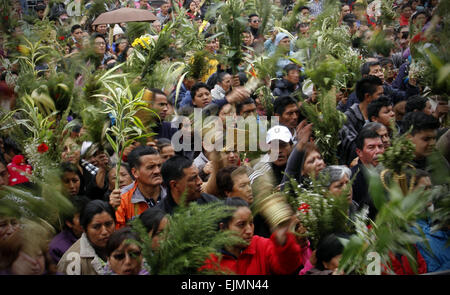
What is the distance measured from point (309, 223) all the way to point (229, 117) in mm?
2482

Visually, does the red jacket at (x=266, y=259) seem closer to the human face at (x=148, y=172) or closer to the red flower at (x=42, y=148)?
the human face at (x=148, y=172)

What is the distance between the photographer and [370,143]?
4633 millimetres

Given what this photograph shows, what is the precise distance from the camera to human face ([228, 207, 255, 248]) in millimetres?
3297

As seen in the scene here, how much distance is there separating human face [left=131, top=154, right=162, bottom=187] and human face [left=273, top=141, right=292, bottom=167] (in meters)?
1.11

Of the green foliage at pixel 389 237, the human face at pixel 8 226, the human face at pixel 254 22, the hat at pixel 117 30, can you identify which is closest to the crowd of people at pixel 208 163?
the human face at pixel 8 226

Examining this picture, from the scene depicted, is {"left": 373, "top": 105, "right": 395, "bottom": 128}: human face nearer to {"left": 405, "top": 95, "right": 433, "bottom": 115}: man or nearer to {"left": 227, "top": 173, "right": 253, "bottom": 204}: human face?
{"left": 405, "top": 95, "right": 433, "bottom": 115}: man

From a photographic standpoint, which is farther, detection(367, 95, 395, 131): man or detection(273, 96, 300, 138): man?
detection(273, 96, 300, 138): man

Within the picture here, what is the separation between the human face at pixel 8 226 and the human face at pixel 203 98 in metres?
3.39

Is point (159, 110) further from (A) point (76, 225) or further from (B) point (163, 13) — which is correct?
(B) point (163, 13)

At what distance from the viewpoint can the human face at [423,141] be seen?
468 cm

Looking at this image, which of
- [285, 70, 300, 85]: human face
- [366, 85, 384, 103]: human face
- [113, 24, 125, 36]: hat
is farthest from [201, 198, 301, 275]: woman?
[113, 24, 125, 36]: hat

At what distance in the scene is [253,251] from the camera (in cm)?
327
